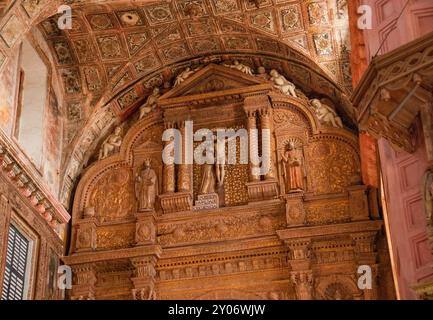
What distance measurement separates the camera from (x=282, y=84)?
16.9 metres

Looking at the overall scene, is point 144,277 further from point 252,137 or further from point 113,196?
point 252,137

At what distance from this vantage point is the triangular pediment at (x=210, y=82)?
→ 670 inches

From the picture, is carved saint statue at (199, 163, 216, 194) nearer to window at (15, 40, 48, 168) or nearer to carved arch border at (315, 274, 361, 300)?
carved arch border at (315, 274, 361, 300)

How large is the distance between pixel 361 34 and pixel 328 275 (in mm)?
5357

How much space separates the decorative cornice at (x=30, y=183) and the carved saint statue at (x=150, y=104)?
3.03 m

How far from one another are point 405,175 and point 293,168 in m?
7.28

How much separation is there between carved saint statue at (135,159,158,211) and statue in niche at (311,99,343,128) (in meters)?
3.66

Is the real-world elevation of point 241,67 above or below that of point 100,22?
below

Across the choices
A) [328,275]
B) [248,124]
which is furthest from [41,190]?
[328,275]

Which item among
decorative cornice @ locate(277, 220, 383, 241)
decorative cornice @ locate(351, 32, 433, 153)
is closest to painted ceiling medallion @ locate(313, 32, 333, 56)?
decorative cornice @ locate(277, 220, 383, 241)

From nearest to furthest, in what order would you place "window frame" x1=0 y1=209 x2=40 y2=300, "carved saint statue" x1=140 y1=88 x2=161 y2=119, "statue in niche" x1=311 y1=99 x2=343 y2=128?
"window frame" x1=0 y1=209 x2=40 y2=300 < "statue in niche" x1=311 y1=99 x2=343 y2=128 < "carved saint statue" x1=140 y1=88 x2=161 y2=119

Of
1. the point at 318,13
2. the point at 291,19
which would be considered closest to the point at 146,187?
the point at 291,19

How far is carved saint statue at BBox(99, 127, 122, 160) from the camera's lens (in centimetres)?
1730

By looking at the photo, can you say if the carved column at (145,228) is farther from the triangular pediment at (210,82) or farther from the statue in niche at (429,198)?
the statue in niche at (429,198)
